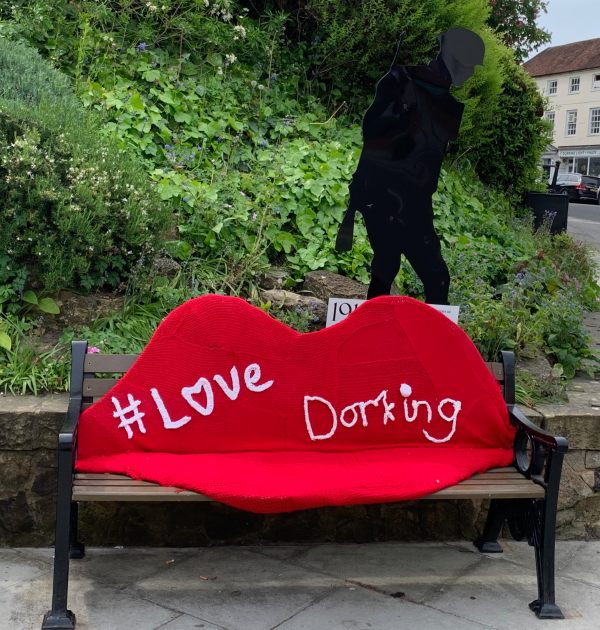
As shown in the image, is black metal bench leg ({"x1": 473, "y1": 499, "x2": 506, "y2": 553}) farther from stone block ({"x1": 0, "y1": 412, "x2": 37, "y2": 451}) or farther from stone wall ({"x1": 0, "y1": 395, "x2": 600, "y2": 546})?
stone block ({"x1": 0, "y1": 412, "x2": 37, "y2": 451})

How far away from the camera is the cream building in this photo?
57.0m

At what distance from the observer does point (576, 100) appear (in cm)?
5803

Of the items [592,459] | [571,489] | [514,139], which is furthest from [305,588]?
[514,139]

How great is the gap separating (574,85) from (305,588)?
197 ft

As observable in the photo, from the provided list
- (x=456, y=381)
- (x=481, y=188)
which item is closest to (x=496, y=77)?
(x=481, y=188)

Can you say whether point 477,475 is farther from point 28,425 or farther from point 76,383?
point 28,425

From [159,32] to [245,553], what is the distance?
4.82 metres

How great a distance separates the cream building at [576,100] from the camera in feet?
187

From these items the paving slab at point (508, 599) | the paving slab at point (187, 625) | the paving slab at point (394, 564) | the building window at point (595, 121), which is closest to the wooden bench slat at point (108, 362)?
the paving slab at point (187, 625)

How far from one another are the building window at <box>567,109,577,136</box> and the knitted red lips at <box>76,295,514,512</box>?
194 ft

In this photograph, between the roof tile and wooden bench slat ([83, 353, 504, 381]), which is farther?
the roof tile

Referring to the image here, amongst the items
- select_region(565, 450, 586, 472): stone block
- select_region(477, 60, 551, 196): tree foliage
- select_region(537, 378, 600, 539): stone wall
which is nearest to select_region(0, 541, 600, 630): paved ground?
select_region(537, 378, 600, 539): stone wall

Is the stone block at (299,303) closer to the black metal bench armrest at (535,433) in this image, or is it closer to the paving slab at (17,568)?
the black metal bench armrest at (535,433)

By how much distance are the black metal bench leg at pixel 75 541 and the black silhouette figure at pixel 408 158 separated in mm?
Answer: 1855
